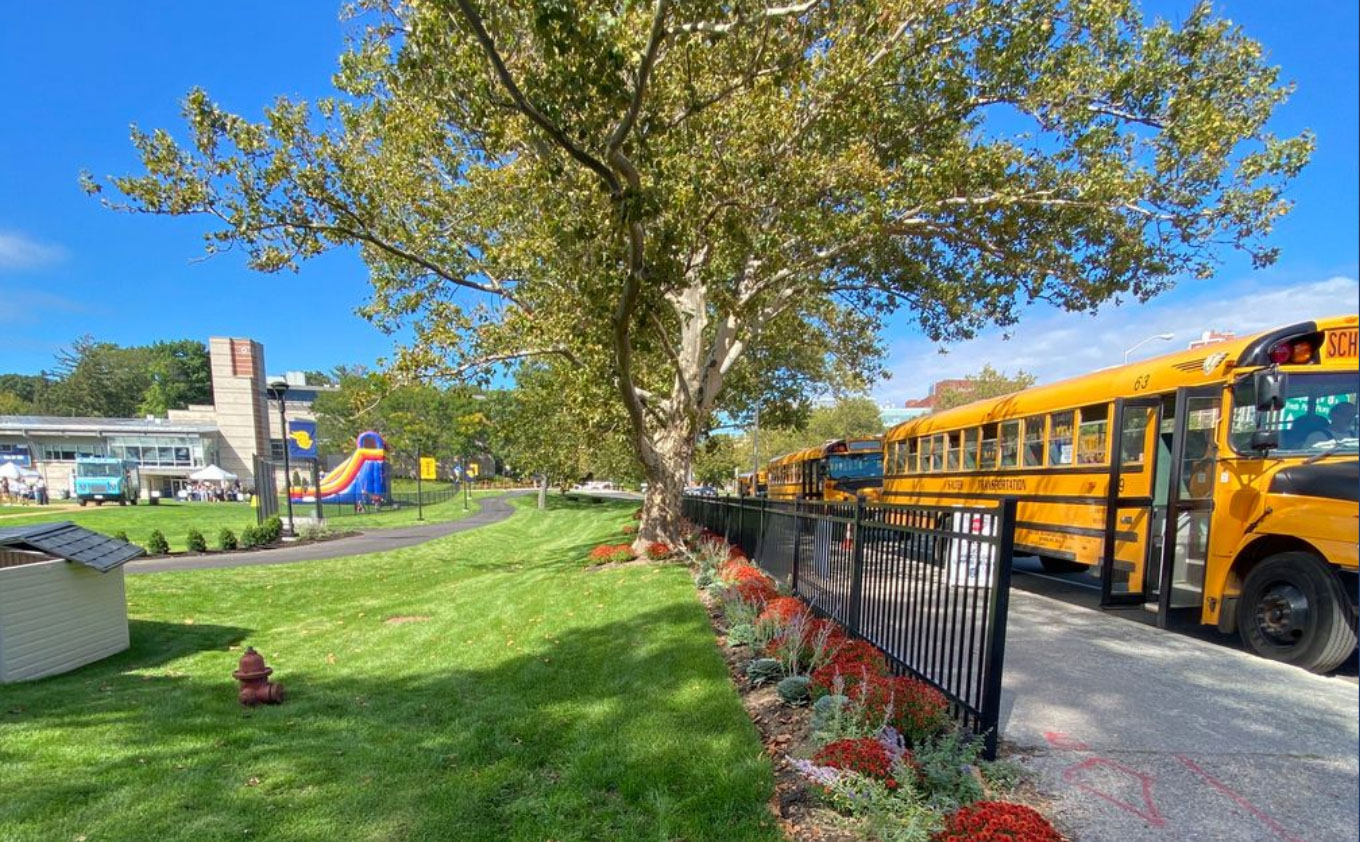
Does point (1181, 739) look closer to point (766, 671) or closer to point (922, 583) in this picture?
point (922, 583)

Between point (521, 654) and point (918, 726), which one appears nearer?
point (918, 726)

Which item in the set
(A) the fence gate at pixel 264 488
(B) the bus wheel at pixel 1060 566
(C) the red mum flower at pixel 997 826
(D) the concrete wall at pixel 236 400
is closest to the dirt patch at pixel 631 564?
(B) the bus wheel at pixel 1060 566

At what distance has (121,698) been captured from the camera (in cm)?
569

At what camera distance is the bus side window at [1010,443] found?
32.2ft

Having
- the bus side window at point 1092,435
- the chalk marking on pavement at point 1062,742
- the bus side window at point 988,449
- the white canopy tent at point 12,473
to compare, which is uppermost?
the bus side window at point 1092,435

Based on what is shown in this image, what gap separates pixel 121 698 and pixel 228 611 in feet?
17.1

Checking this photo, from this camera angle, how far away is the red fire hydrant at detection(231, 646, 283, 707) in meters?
5.44

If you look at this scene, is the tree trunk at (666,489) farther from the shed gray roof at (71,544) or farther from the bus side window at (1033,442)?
the shed gray roof at (71,544)

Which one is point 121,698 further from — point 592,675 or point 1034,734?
point 1034,734

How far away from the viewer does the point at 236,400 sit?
5603 centimetres

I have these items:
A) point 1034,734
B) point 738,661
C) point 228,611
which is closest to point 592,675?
point 738,661

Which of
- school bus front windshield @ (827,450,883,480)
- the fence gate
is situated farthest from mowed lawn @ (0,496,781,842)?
the fence gate

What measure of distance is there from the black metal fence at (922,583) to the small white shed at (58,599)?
7.80m

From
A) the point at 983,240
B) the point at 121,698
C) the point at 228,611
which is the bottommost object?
the point at 228,611
